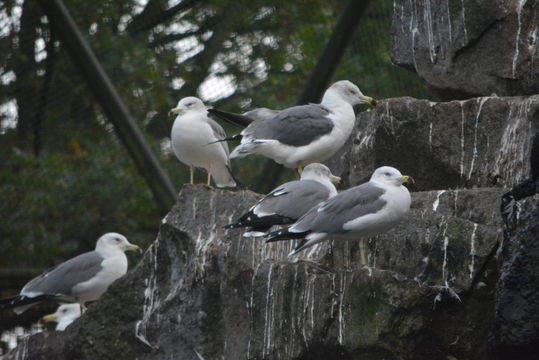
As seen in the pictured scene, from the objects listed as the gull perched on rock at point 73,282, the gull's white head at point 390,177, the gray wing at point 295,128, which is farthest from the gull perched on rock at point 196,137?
the gull's white head at point 390,177

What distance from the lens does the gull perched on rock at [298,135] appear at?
561 centimetres

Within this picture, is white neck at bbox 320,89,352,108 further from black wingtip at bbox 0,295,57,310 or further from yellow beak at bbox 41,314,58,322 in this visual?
yellow beak at bbox 41,314,58,322

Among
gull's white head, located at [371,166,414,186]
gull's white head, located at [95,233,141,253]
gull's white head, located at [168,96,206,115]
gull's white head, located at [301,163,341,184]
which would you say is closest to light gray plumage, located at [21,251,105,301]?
gull's white head, located at [95,233,141,253]

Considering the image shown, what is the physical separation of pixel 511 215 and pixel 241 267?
1.58 meters

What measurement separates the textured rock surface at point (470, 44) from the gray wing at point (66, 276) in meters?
2.19

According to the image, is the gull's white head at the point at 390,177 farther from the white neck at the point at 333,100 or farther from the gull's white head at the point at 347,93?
the gull's white head at the point at 347,93

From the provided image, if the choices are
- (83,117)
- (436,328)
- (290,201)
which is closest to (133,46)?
(83,117)

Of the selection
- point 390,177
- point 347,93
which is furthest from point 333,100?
point 390,177

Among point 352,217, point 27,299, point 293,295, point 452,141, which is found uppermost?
point 452,141

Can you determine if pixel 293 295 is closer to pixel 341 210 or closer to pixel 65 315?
pixel 341 210

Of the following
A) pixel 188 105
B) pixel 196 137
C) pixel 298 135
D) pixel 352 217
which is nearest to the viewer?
pixel 352 217

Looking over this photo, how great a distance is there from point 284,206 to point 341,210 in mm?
466

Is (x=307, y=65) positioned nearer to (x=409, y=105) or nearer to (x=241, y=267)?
(x=409, y=105)

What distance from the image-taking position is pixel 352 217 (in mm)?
4535
